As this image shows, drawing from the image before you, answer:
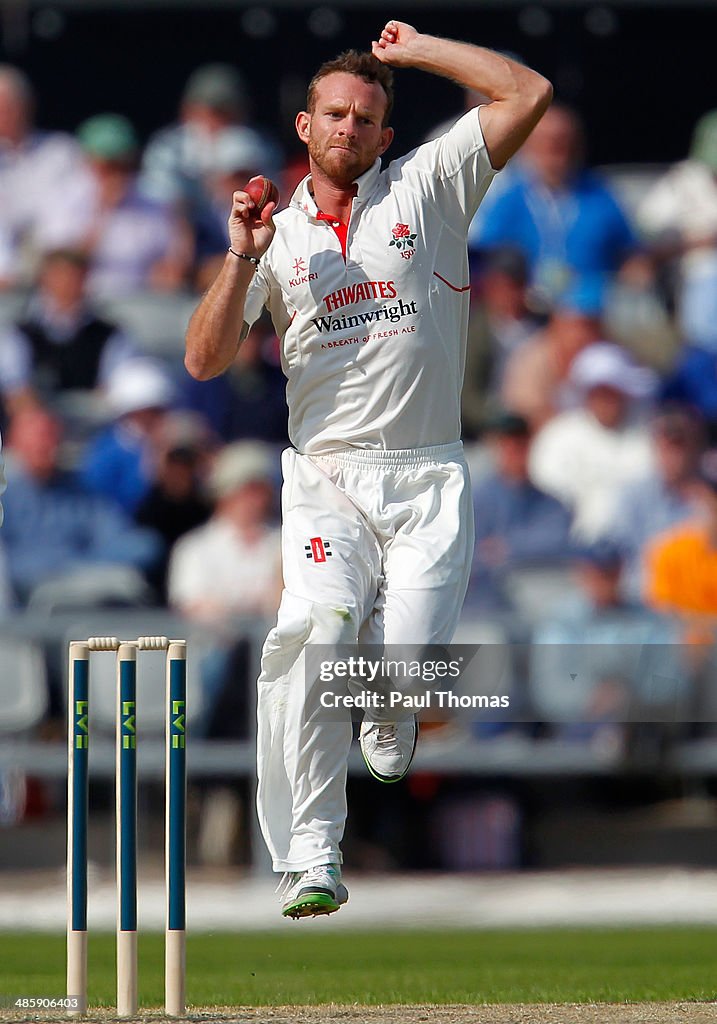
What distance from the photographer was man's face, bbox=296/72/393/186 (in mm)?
5801

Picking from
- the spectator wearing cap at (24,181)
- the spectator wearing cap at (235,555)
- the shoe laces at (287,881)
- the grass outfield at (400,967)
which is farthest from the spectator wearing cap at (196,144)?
the shoe laces at (287,881)

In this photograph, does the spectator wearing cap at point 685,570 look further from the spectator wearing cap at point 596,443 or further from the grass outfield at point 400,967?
the grass outfield at point 400,967

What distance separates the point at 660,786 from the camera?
10852 millimetres

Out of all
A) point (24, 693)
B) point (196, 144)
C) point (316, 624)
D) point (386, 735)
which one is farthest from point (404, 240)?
point (196, 144)

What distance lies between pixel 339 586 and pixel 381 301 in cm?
91

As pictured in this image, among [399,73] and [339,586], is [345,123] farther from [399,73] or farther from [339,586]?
[399,73]

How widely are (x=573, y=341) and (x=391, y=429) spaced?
6785 mm

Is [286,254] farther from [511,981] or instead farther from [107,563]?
[107,563]

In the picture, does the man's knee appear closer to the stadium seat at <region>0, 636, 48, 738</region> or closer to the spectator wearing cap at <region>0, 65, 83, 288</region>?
the stadium seat at <region>0, 636, 48, 738</region>

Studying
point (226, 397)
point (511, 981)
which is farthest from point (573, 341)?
point (511, 981)

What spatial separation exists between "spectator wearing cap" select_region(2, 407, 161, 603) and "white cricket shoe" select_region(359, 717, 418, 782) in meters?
5.89

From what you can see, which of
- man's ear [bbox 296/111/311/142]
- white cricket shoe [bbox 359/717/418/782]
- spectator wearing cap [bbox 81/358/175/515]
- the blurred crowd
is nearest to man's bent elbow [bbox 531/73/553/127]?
man's ear [bbox 296/111/311/142]

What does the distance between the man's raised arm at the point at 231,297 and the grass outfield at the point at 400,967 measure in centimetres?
231

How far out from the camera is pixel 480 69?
5.73 meters
